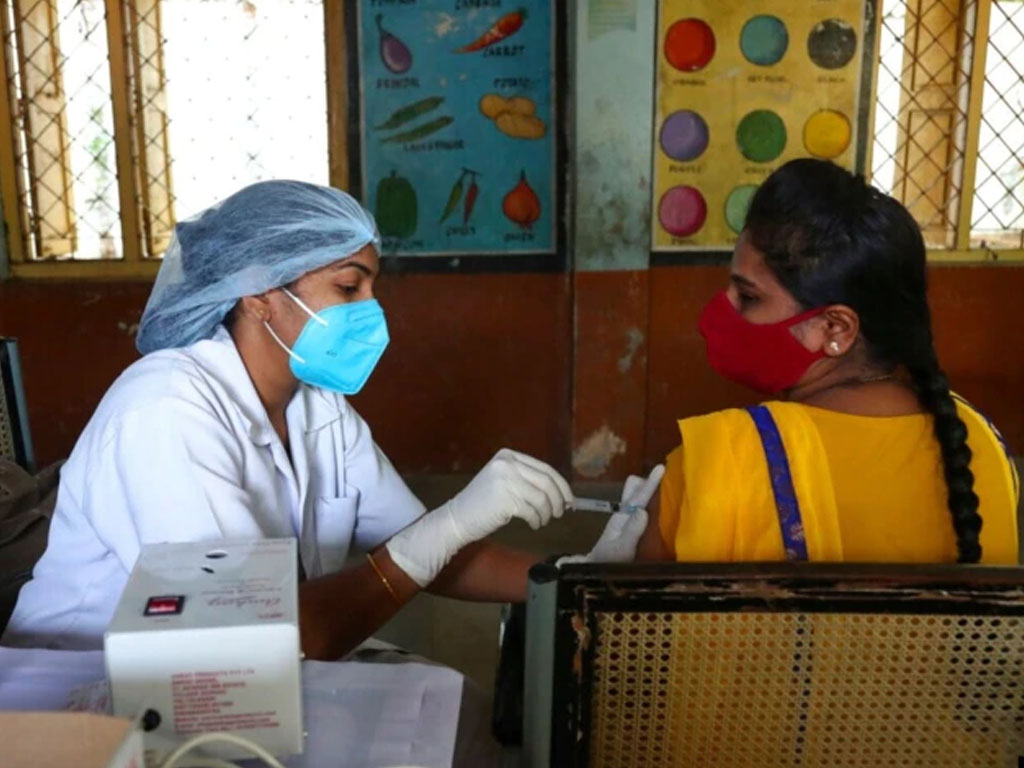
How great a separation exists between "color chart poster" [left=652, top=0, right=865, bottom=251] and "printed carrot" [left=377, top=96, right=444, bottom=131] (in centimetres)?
76

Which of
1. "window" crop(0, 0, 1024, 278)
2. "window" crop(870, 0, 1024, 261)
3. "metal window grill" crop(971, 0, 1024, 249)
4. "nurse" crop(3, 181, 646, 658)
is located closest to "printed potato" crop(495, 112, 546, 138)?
"window" crop(0, 0, 1024, 278)

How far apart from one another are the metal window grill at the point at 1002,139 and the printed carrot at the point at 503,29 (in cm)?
162

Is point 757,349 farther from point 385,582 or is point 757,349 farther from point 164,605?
point 164,605

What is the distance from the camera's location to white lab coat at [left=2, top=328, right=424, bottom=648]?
112 centimetres

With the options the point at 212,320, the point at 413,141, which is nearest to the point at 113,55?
the point at 413,141

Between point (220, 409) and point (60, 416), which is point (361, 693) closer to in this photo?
point (220, 409)

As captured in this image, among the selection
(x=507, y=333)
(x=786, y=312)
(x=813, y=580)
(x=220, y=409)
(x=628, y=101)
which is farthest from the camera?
(x=507, y=333)

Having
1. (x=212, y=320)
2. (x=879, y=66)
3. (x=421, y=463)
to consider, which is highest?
(x=879, y=66)

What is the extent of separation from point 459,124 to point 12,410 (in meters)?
1.86

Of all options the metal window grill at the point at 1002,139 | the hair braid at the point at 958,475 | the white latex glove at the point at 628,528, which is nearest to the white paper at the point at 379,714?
the white latex glove at the point at 628,528

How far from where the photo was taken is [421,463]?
3375 mm

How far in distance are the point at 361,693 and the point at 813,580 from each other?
40cm

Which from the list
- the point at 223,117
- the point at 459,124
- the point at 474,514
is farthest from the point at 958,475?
the point at 223,117

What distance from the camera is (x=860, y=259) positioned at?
3.48 ft
